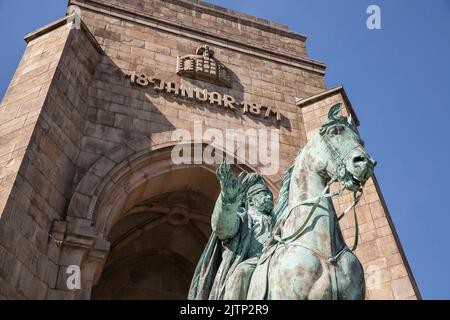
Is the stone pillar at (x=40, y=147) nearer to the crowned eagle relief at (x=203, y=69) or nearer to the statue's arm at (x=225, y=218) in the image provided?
the crowned eagle relief at (x=203, y=69)

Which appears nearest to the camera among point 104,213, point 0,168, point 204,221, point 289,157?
point 0,168

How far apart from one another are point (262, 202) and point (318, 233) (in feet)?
5.26

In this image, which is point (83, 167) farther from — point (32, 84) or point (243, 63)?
point (243, 63)

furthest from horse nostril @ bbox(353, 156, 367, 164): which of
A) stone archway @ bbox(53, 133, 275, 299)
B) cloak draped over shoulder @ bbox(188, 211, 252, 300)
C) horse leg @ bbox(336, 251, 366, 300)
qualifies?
stone archway @ bbox(53, 133, 275, 299)

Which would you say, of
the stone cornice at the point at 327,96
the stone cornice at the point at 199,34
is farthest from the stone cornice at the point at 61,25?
the stone cornice at the point at 327,96

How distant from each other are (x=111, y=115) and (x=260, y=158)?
2.81 m

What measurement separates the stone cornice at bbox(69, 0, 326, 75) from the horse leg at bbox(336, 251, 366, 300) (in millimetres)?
8677

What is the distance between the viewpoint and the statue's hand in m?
4.05

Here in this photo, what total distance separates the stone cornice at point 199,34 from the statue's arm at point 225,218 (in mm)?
7559

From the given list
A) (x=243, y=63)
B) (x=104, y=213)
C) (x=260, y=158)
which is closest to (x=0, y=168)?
(x=104, y=213)

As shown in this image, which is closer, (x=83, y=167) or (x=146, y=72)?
(x=83, y=167)

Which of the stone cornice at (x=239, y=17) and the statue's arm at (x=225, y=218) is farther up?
the stone cornice at (x=239, y=17)

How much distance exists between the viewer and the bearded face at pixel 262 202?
498 centimetres

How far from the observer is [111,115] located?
29.3 feet
